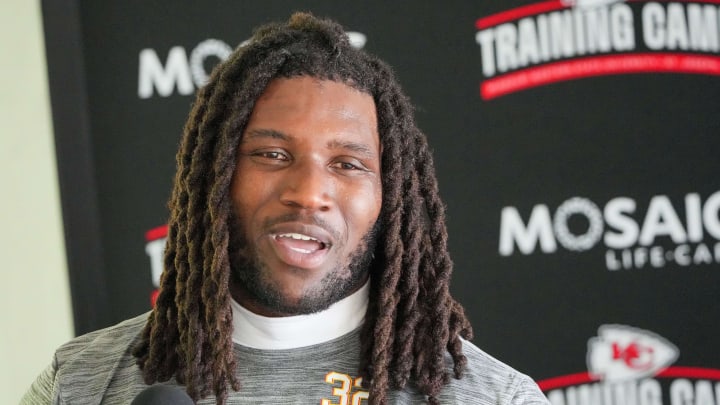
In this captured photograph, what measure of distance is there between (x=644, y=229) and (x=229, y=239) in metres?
1.16

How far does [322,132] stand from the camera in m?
1.35

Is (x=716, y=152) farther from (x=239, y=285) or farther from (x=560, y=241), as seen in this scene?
(x=239, y=285)

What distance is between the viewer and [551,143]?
2.25 metres

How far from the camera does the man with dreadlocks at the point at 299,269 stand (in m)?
1.35

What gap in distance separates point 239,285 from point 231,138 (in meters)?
0.21

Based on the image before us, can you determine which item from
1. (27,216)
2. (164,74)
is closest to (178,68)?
(164,74)

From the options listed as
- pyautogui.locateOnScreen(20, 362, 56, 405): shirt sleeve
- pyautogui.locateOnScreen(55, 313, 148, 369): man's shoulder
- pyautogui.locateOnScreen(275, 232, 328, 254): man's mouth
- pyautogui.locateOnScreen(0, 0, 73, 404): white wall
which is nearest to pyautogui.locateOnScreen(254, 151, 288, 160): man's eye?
pyautogui.locateOnScreen(275, 232, 328, 254): man's mouth

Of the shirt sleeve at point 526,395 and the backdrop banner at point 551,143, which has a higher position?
the backdrop banner at point 551,143

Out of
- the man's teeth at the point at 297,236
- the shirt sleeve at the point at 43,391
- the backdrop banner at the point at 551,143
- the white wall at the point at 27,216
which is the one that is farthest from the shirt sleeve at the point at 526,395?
the white wall at the point at 27,216

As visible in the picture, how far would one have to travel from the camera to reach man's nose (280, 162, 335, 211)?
1313 millimetres

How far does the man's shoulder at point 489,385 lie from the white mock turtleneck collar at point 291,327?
0.57ft

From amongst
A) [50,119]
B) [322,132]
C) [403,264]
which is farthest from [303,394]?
[50,119]

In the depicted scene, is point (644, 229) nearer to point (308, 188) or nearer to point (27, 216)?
point (308, 188)

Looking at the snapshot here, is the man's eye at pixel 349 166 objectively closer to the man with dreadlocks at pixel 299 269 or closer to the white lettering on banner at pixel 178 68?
the man with dreadlocks at pixel 299 269
